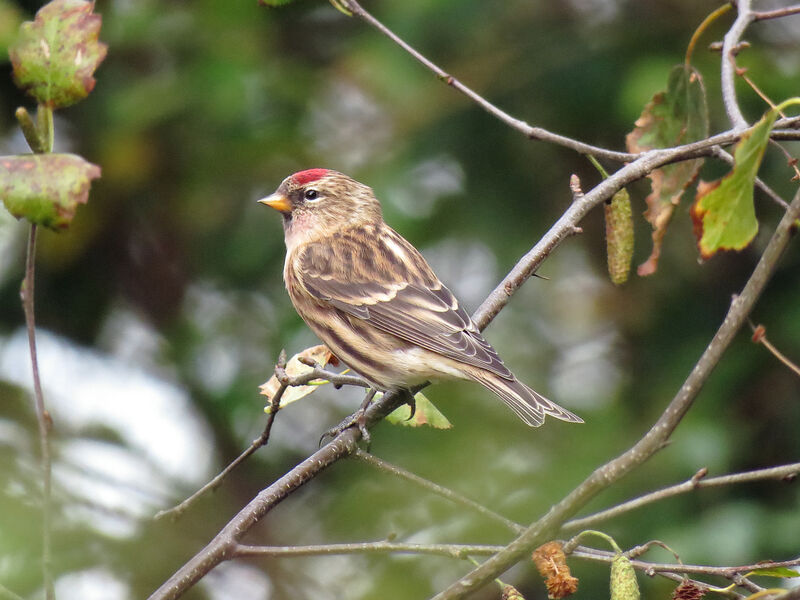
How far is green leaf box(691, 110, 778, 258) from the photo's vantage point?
89.2 inches

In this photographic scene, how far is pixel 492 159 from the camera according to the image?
5898 millimetres

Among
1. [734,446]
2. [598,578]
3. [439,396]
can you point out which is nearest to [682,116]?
[439,396]

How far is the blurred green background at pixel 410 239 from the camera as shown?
15.9 ft

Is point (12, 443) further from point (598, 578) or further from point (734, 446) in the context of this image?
point (734, 446)

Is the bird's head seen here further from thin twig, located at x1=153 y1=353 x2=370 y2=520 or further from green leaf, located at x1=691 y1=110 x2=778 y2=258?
green leaf, located at x1=691 y1=110 x2=778 y2=258

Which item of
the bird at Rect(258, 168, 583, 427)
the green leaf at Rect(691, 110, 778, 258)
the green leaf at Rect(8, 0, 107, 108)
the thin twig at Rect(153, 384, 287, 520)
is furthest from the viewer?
the bird at Rect(258, 168, 583, 427)

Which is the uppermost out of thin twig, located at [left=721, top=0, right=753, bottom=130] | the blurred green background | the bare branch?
the bare branch

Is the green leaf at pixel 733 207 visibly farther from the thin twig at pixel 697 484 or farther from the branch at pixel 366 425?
the branch at pixel 366 425

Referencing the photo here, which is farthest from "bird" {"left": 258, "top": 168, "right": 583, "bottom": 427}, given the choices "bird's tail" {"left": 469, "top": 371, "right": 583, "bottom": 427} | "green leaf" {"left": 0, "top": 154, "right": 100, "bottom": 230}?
"green leaf" {"left": 0, "top": 154, "right": 100, "bottom": 230}

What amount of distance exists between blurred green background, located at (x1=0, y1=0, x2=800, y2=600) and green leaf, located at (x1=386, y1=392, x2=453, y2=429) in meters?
0.75

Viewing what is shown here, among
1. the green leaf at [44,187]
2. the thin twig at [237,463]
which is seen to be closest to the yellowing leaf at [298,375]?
the thin twig at [237,463]

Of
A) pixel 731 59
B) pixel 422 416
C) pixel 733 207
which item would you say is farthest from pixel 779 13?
pixel 422 416

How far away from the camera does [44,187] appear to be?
6.80 feet

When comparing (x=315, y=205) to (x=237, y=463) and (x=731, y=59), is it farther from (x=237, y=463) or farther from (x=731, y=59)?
(x=237, y=463)
